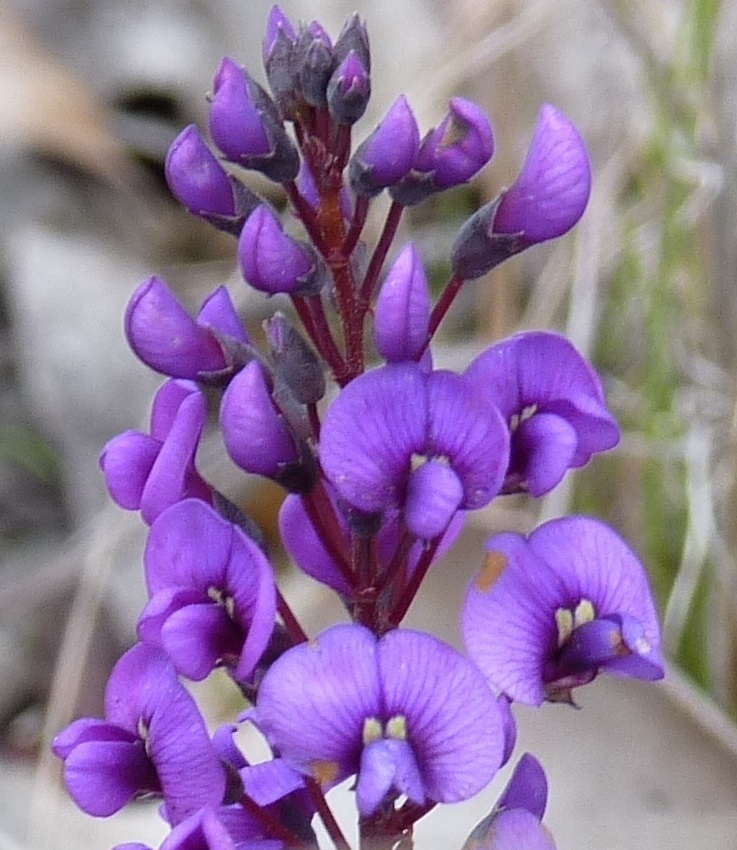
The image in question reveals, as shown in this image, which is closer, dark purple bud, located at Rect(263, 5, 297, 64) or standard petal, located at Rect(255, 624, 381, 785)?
standard petal, located at Rect(255, 624, 381, 785)

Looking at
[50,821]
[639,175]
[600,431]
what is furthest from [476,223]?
[639,175]

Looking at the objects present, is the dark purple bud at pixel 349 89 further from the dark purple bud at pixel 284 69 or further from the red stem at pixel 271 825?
the red stem at pixel 271 825

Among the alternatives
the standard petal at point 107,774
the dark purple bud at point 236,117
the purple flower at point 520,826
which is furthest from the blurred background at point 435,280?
the dark purple bud at point 236,117

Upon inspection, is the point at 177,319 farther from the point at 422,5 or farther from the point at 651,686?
the point at 422,5

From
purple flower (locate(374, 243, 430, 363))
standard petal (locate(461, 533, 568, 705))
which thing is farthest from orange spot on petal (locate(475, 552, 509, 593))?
purple flower (locate(374, 243, 430, 363))

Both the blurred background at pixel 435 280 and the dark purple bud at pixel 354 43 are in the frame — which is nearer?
the dark purple bud at pixel 354 43

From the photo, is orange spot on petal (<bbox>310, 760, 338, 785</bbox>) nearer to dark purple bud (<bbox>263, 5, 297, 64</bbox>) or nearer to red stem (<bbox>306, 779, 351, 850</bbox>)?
red stem (<bbox>306, 779, 351, 850</bbox>)

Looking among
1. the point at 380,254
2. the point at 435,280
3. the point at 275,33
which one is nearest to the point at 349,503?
the point at 380,254
